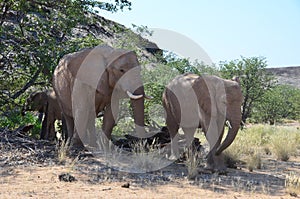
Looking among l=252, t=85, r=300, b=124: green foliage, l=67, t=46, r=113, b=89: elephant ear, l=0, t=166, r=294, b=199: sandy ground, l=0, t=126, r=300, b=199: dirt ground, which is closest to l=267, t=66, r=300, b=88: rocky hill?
l=252, t=85, r=300, b=124: green foliage

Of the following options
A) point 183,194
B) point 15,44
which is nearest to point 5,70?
point 15,44

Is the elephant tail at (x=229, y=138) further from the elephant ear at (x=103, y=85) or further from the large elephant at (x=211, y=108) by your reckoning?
the elephant ear at (x=103, y=85)

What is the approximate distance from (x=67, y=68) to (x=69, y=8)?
328 centimetres

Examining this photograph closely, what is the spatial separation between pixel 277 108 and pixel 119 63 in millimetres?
28509

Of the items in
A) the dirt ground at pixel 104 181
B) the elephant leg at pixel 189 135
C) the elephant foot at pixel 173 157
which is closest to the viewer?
the dirt ground at pixel 104 181

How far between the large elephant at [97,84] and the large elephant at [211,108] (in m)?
1.13

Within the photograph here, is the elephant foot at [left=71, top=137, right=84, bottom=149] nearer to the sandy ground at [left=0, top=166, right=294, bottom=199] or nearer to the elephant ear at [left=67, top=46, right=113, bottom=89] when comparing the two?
the elephant ear at [left=67, top=46, right=113, bottom=89]

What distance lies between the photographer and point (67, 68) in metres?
9.34

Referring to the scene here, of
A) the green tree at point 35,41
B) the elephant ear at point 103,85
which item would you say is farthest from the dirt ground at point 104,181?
the green tree at point 35,41

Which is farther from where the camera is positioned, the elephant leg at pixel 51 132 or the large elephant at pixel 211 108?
the elephant leg at pixel 51 132

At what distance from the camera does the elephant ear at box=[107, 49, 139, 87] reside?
8.59 meters

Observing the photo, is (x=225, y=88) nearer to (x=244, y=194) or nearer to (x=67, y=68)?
(x=244, y=194)

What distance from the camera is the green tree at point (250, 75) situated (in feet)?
81.3

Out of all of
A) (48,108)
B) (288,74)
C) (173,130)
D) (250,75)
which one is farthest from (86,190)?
(288,74)
